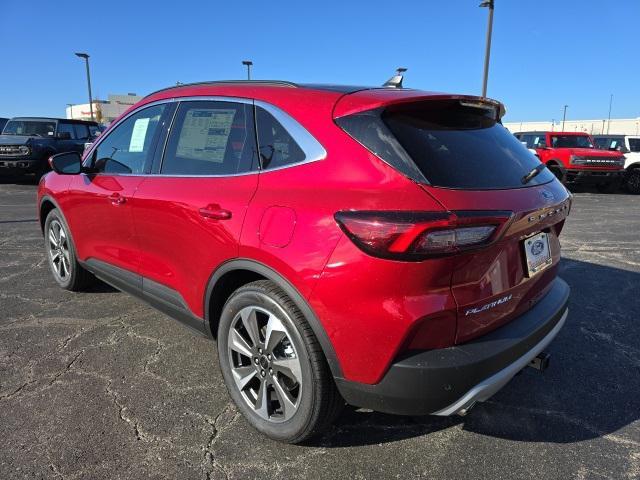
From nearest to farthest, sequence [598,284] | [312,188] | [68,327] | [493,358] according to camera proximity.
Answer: [493,358], [312,188], [68,327], [598,284]

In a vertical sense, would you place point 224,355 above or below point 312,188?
below

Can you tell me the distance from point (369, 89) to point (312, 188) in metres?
0.71

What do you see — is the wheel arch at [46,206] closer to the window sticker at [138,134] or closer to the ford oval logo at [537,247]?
the window sticker at [138,134]

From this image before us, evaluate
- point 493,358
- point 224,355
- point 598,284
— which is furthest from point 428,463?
point 598,284

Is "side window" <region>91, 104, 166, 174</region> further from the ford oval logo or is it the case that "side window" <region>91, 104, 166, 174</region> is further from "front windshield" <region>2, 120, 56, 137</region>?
"front windshield" <region>2, 120, 56, 137</region>

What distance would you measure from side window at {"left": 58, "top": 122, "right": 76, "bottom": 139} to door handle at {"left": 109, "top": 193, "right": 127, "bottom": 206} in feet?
40.9

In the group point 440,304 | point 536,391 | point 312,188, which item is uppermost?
point 312,188

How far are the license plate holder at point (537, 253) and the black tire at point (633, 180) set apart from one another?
15901mm

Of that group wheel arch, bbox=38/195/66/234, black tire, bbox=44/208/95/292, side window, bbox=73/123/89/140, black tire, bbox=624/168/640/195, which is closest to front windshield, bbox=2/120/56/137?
side window, bbox=73/123/89/140

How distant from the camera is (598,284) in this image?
4930 mm

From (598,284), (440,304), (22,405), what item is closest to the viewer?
(440,304)

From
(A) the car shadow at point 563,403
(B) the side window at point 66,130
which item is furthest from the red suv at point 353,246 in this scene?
(B) the side window at point 66,130

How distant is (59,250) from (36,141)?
10.5 m

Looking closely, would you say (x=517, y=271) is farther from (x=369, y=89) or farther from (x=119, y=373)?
(x=119, y=373)
